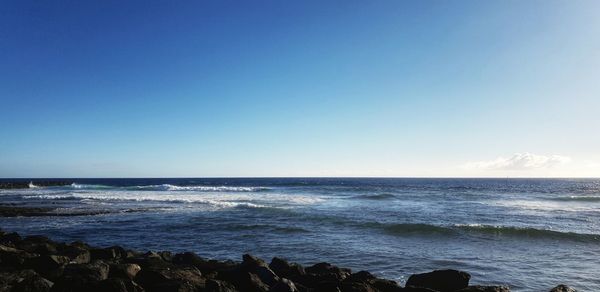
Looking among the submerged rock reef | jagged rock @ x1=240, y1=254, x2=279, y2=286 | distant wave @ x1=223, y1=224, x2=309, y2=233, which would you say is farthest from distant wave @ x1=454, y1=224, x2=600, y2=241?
jagged rock @ x1=240, y1=254, x2=279, y2=286

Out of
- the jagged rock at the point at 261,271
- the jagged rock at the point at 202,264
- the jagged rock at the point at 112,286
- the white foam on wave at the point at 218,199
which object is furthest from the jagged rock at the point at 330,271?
the white foam on wave at the point at 218,199

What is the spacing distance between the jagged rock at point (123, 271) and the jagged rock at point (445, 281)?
5.31 metres

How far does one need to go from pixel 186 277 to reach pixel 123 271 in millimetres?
1238

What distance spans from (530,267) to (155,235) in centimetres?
1371

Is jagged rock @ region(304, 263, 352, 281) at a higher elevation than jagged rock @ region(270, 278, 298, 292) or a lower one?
lower

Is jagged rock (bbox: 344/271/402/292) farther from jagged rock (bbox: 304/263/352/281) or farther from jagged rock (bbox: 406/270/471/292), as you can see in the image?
jagged rock (bbox: 406/270/471/292)

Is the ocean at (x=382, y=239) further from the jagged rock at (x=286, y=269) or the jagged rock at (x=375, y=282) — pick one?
the jagged rock at (x=286, y=269)

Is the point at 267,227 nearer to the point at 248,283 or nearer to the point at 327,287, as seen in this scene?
the point at 248,283

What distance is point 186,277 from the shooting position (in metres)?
7.96

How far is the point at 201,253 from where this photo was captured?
46.8ft

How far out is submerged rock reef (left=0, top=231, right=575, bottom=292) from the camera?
268 inches

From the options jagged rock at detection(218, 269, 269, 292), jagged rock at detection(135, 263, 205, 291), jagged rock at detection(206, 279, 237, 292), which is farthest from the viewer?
jagged rock at detection(218, 269, 269, 292)

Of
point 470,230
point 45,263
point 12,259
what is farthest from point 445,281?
point 470,230

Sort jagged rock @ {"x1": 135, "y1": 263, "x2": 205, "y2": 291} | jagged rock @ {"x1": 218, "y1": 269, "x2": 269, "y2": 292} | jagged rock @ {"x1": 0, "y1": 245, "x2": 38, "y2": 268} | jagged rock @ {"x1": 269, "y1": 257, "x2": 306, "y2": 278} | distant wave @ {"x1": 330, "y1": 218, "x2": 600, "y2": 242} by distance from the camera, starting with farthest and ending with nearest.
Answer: distant wave @ {"x1": 330, "y1": 218, "x2": 600, "y2": 242}
jagged rock @ {"x1": 269, "y1": 257, "x2": 306, "y2": 278}
jagged rock @ {"x1": 0, "y1": 245, "x2": 38, "y2": 268}
jagged rock @ {"x1": 218, "y1": 269, "x2": 269, "y2": 292}
jagged rock @ {"x1": 135, "y1": 263, "x2": 205, "y2": 291}
